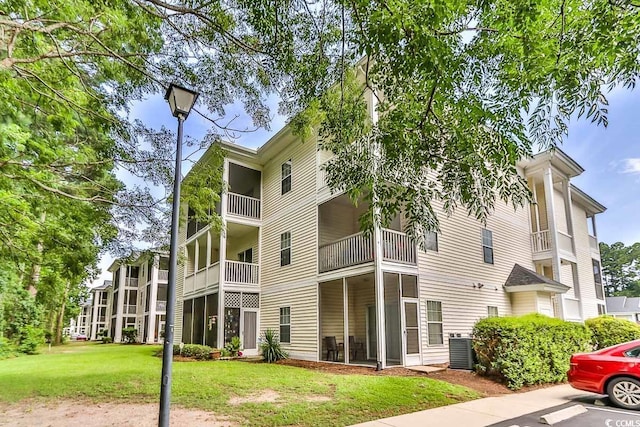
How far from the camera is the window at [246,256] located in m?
19.2

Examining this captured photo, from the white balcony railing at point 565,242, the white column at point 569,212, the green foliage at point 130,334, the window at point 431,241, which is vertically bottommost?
the green foliage at point 130,334

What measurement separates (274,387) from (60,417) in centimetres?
400

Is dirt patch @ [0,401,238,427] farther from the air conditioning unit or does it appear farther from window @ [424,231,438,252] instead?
window @ [424,231,438,252]

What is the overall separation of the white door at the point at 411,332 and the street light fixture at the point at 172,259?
8605 millimetres

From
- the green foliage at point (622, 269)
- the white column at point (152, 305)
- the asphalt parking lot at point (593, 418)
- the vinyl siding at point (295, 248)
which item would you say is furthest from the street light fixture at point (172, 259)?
the green foliage at point (622, 269)

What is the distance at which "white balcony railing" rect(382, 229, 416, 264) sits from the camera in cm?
1227

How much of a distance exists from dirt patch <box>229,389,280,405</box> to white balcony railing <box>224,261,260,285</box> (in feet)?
30.3

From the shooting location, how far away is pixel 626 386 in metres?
7.11

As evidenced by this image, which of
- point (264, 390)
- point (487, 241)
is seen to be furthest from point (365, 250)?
point (487, 241)

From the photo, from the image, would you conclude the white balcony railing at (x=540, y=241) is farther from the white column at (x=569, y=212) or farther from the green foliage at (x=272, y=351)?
the green foliage at (x=272, y=351)

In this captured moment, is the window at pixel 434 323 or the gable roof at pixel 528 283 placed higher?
the gable roof at pixel 528 283

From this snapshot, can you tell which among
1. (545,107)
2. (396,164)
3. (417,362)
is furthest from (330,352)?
(545,107)

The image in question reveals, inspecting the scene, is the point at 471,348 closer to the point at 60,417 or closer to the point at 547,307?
the point at 547,307

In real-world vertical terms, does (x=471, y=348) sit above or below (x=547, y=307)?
below
